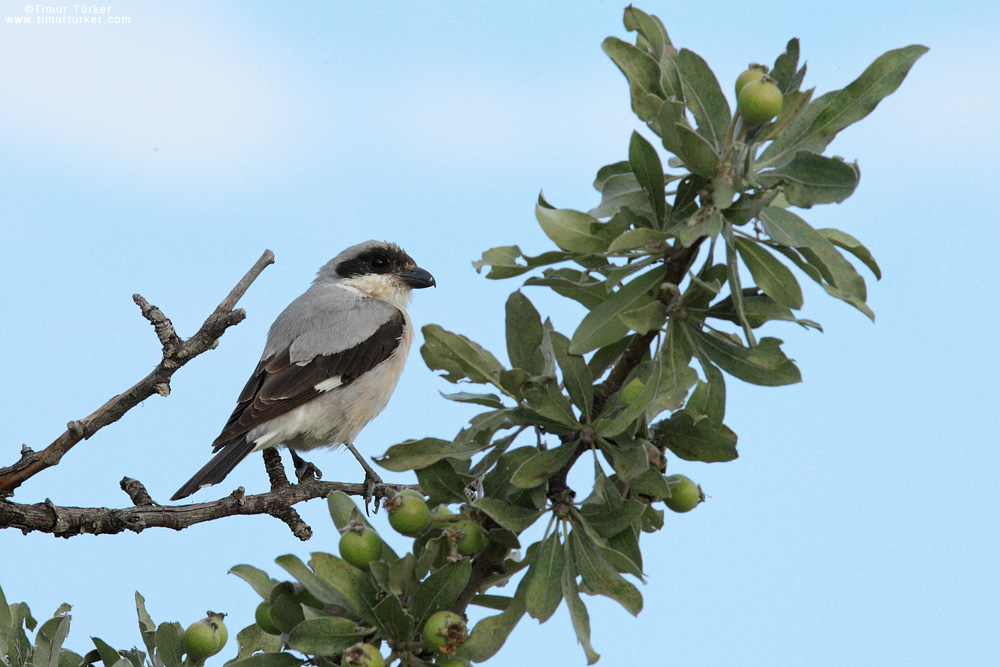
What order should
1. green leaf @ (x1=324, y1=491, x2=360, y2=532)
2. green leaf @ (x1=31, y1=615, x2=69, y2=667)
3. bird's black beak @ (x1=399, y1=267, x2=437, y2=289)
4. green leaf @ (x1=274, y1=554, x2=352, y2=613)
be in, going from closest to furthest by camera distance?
green leaf @ (x1=274, y1=554, x2=352, y2=613)
green leaf @ (x1=324, y1=491, x2=360, y2=532)
green leaf @ (x1=31, y1=615, x2=69, y2=667)
bird's black beak @ (x1=399, y1=267, x2=437, y2=289)

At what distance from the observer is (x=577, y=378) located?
225 centimetres

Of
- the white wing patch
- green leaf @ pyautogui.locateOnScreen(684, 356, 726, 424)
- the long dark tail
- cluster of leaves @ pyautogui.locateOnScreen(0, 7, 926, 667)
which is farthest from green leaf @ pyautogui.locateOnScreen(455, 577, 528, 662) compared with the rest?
the white wing patch

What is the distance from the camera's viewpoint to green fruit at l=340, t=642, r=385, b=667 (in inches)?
83.0

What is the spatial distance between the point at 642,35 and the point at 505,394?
104 cm

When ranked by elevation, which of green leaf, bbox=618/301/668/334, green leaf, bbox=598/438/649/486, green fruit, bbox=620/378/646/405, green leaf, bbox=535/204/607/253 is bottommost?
green leaf, bbox=598/438/649/486

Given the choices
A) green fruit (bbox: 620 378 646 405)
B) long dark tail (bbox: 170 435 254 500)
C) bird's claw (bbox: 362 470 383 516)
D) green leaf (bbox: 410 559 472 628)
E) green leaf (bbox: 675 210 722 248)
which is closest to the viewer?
green leaf (bbox: 675 210 722 248)

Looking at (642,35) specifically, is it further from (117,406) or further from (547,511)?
(117,406)

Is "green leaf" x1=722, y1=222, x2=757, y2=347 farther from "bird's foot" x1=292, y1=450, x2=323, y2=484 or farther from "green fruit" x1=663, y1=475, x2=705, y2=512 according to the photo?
"bird's foot" x1=292, y1=450, x2=323, y2=484

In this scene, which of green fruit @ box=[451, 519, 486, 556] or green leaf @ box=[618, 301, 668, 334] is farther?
green fruit @ box=[451, 519, 486, 556]

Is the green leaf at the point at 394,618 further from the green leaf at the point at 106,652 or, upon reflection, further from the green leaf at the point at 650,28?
the green leaf at the point at 650,28

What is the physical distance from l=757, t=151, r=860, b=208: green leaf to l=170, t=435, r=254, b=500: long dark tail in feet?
10.8

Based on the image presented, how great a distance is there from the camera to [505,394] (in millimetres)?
2383

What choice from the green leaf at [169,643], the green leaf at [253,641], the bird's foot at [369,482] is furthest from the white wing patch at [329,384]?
the green leaf at [169,643]

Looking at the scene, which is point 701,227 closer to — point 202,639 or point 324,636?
point 324,636
